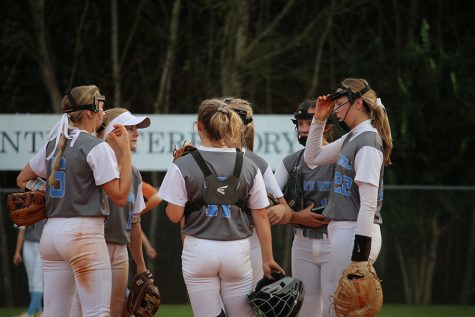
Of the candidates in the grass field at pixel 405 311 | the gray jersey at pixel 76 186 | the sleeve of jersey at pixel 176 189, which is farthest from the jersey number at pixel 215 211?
the grass field at pixel 405 311

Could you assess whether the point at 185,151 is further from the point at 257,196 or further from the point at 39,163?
the point at 39,163

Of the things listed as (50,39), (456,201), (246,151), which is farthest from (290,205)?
(50,39)

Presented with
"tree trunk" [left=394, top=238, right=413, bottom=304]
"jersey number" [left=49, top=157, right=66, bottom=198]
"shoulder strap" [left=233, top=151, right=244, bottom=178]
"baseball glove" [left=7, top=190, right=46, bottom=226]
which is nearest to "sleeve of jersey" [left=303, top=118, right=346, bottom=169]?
"shoulder strap" [left=233, top=151, right=244, bottom=178]

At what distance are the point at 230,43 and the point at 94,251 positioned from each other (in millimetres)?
9429

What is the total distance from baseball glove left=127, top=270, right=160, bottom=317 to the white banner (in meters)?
5.28

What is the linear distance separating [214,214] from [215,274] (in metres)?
0.34

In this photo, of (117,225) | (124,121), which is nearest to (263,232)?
(117,225)

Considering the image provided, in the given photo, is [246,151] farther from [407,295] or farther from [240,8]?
[240,8]

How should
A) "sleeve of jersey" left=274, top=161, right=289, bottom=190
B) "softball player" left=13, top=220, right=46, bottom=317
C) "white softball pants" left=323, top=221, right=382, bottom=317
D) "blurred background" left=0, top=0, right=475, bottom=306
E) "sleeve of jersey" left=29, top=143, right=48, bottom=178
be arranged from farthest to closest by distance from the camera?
"blurred background" left=0, top=0, right=475, bottom=306
"softball player" left=13, top=220, right=46, bottom=317
"sleeve of jersey" left=274, top=161, right=289, bottom=190
"sleeve of jersey" left=29, top=143, right=48, bottom=178
"white softball pants" left=323, top=221, right=382, bottom=317

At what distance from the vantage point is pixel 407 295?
12.2 metres

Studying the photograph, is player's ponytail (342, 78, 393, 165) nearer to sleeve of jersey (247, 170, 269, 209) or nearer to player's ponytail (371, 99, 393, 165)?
player's ponytail (371, 99, 393, 165)

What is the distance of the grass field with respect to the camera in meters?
11.1

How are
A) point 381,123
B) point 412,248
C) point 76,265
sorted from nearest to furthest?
point 76,265, point 381,123, point 412,248

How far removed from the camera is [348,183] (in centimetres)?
575
